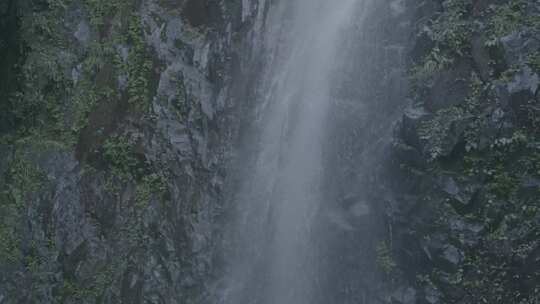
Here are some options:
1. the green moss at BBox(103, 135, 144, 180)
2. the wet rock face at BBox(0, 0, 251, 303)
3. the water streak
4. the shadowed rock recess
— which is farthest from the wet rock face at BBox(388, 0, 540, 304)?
the green moss at BBox(103, 135, 144, 180)

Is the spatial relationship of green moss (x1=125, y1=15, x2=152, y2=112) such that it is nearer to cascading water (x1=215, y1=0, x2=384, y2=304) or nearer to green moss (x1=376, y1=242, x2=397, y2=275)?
cascading water (x1=215, y1=0, x2=384, y2=304)

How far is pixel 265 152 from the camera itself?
8.91m

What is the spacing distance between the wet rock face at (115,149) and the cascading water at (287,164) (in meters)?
0.52

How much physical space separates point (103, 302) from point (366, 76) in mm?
4849

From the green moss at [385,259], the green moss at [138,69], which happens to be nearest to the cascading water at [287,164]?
the green moss at [385,259]

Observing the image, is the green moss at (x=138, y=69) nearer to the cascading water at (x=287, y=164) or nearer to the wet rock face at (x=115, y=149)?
the wet rock face at (x=115, y=149)

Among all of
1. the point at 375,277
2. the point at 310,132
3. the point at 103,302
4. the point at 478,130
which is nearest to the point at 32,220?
the point at 103,302

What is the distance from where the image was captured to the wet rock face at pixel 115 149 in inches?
315

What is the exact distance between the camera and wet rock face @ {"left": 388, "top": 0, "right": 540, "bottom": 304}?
7152mm

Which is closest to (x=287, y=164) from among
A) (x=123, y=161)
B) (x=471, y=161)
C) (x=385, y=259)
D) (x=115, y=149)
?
(x=385, y=259)

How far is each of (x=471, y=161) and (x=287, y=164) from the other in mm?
2684

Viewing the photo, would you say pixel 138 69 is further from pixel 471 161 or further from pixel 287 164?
pixel 471 161

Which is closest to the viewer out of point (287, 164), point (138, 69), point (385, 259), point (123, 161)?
point (385, 259)

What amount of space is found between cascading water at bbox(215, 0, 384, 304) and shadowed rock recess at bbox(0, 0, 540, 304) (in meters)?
0.02
